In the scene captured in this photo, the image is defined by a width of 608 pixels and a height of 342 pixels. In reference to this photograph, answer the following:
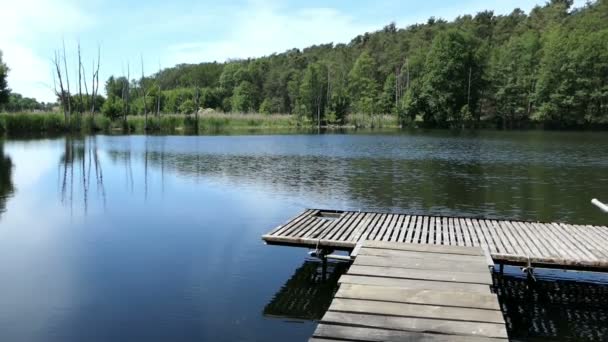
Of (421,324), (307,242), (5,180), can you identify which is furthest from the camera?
(5,180)

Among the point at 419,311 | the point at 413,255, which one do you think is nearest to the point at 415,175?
the point at 413,255

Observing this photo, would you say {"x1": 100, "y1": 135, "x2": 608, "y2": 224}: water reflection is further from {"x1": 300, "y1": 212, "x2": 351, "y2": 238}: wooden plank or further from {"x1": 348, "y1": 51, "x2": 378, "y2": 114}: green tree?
{"x1": 348, "y1": 51, "x2": 378, "y2": 114}: green tree

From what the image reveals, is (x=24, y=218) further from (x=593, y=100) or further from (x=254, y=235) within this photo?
(x=593, y=100)

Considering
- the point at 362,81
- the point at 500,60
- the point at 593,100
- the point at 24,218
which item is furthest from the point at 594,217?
the point at 362,81

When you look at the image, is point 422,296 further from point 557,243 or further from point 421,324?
point 557,243

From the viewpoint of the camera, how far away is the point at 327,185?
1897cm

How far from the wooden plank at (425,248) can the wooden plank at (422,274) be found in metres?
1.00

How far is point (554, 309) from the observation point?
24.3 ft

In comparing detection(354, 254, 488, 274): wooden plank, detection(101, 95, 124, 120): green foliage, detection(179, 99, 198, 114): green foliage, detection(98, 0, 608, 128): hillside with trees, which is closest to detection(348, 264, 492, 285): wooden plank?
detection(354, 254, 488, 274): wooden plank

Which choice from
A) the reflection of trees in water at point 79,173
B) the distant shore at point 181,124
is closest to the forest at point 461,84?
the distant shore at point 181,124

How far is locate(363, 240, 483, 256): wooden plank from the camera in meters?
7.69

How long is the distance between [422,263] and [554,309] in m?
2.04

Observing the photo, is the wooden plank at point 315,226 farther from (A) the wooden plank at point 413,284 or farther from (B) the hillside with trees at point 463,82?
(B) the hillside with trees at point 463,82

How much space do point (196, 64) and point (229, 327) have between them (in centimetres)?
14074
